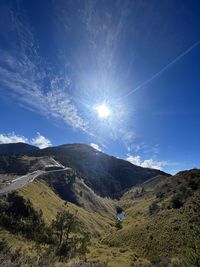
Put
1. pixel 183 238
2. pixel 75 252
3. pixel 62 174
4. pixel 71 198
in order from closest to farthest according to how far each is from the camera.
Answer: pixel 75 252 < pixel 183 238 < pixel 71 198 < pixel 62 174

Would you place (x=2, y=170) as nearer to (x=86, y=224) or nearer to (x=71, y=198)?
(x=71, y=198)

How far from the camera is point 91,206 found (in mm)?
126750

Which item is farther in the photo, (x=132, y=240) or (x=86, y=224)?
(x=86, y=224)

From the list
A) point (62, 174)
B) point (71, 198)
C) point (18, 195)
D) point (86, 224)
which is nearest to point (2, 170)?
point (62, 174)

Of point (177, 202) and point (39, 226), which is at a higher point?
point (177, 202)

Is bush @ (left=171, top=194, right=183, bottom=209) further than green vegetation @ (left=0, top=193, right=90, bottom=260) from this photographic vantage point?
Yes

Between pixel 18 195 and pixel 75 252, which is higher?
→ pixel 18 195

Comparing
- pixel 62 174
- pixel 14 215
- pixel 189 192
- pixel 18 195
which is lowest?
pixel 14 215

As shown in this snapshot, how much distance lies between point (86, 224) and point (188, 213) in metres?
37.2

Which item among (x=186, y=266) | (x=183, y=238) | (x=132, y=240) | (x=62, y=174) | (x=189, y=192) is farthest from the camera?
(x=62, y=174)

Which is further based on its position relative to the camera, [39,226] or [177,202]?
[177,202]

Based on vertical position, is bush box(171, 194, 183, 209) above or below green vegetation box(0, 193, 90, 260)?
above

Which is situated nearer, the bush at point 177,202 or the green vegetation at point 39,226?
the green vegetation at point 39,226

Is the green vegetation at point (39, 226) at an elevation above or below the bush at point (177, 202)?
below
